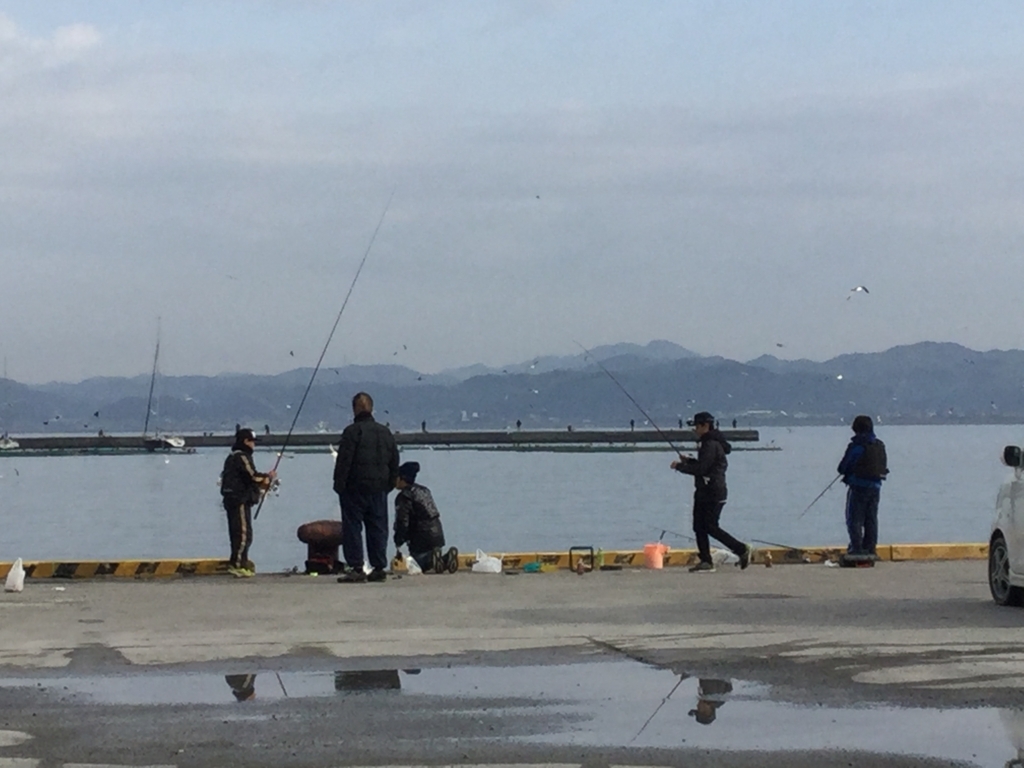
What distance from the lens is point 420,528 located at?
65.8 feet

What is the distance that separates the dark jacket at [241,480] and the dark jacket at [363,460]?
173 cm

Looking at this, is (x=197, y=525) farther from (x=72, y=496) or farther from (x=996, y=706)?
(x=996, y=706)

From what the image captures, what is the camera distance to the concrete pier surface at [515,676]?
26.8 ft

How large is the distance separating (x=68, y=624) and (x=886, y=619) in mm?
6203

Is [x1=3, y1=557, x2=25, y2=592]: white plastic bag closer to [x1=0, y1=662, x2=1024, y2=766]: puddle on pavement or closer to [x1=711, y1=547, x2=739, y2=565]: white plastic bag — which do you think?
[x1=0, y1=662, x2=1024, y2=766]: puddle on pavement

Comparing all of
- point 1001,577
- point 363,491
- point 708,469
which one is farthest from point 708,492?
point 1001,577

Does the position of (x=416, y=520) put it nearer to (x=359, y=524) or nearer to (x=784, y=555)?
(x=359, y=524)

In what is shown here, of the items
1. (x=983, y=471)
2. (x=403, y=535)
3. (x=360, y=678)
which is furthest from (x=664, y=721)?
(x=983, y=471)

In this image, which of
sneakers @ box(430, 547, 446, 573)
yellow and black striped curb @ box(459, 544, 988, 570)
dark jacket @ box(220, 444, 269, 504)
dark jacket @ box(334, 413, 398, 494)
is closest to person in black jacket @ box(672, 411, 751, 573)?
yellow and black striped curb @ box(459, 544, 988, 570)

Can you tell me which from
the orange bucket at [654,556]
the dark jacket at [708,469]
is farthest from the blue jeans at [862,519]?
the orange bucket at [654,556]

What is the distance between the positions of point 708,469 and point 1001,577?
212 inches

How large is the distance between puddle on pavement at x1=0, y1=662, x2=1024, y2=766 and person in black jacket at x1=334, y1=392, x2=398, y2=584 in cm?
739

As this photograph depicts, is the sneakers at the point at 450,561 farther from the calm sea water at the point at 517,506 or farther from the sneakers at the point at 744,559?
the calm sea water at the point at 517,506

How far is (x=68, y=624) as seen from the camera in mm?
14305
